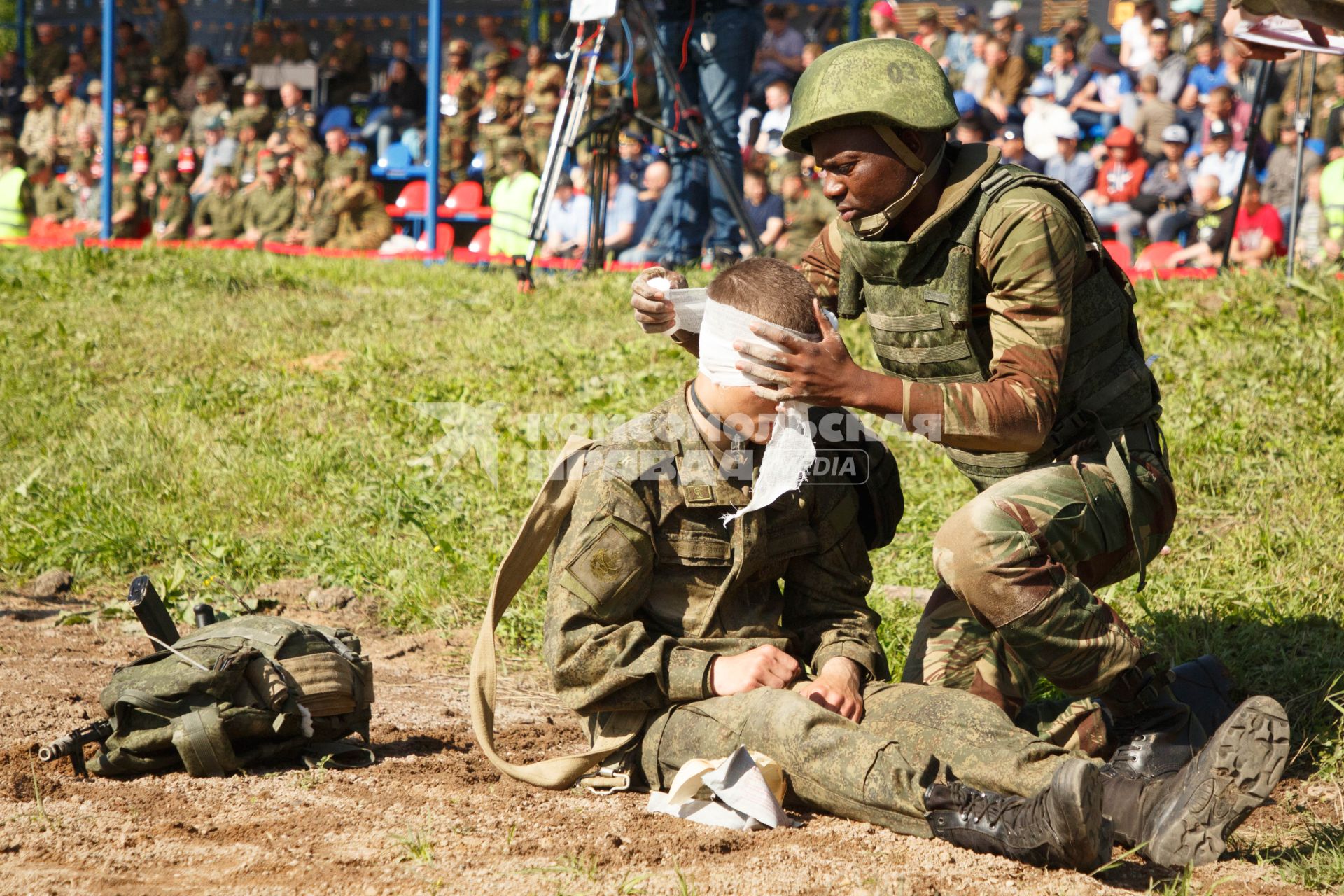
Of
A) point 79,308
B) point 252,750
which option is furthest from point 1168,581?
point 79,308

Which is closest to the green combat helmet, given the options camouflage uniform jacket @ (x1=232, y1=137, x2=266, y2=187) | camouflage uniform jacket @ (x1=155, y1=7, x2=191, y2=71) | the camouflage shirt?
the camouflage shirt

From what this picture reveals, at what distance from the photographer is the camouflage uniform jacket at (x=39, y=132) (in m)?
19.3

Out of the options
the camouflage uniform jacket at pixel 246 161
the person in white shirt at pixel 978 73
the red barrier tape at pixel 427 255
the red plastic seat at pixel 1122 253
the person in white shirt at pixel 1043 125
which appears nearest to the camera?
the red barrier tape at pixel 427 255

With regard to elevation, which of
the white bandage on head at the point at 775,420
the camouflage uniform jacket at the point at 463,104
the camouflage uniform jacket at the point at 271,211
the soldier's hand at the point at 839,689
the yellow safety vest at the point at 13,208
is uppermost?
the camouflage uniform jacket at the point at 463,104

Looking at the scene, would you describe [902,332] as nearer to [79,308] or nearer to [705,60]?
[705,60]

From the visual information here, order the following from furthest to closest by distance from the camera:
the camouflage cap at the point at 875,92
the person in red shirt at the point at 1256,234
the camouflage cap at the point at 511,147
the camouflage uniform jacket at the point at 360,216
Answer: the camouflage uniform jacket at the point at 360,216 → the camouflage cap at the point at 511,147 → the person in red shirt at the point at 1256,234 → the camouflage cap at the point at 875,92

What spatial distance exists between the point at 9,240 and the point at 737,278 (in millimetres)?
Answer: 17131

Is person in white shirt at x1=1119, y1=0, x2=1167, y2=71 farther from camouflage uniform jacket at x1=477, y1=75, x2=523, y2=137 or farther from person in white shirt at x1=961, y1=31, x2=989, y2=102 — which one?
camouflage uniform jacket at x1=477, y1=75, x2=523, y2=137

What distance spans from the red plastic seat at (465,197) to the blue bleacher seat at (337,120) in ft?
10.4

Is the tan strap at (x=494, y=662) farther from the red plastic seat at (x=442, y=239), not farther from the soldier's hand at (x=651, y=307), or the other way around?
the red plastic seat at (x=442, y=239)

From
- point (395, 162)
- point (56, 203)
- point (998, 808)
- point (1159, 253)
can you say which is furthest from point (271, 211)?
point (998, 808)

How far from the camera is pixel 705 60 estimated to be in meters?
9.59

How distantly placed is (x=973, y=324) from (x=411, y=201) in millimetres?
12531

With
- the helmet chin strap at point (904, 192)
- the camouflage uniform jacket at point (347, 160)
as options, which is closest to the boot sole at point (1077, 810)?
the helmet chin strap at point (904, 192)
